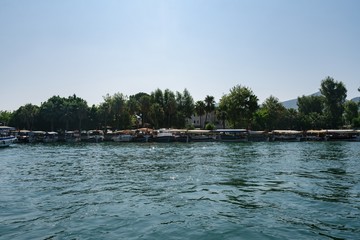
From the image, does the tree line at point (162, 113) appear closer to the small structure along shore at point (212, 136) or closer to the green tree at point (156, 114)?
the green tree at point (156, 114)

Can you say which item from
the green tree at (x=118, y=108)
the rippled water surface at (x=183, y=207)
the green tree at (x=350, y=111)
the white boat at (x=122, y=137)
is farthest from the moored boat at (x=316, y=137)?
the rippled water surface at (x=183, y=207)

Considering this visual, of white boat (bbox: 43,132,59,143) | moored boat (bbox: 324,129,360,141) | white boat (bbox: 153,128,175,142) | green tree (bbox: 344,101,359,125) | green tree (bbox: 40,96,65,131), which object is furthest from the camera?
green tree (bbox: 344,101,359,125)

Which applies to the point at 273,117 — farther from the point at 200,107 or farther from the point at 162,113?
the point at 162,113

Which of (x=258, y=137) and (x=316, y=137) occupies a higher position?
(x=258, y=137)

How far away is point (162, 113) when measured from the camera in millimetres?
112562

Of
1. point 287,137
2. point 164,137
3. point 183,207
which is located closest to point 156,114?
point 164,137

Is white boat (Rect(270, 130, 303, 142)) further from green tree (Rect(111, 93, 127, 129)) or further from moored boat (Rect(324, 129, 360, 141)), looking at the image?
green tree (Rect(111, 93, 127, 129))

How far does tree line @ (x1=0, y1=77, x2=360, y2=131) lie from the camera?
11175cm

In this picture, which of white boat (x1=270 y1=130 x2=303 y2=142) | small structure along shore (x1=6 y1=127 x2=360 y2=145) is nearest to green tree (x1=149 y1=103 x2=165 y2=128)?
small structure along shore (x1=6 y1=127 x2=360 y2=145)

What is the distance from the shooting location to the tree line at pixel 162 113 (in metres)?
112

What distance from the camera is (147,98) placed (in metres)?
111

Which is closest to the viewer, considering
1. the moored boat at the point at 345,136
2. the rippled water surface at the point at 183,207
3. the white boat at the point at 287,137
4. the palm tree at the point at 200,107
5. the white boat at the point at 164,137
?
the rippled water surface at the point at 183,207

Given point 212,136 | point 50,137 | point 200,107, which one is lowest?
point 212,136

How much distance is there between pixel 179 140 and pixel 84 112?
41.9 metres
